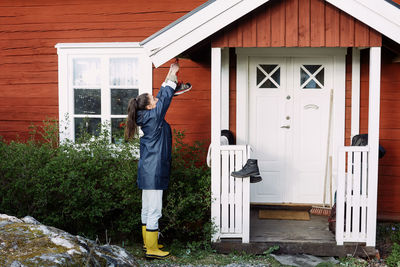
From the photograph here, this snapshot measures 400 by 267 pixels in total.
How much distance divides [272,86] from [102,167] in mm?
2849

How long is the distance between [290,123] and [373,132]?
1727 millimetres

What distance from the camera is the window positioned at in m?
7.04

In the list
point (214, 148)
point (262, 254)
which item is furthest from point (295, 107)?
point (262, 254)

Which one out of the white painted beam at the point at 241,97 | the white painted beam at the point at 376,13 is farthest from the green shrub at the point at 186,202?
the white painted beam at the point at 376,13

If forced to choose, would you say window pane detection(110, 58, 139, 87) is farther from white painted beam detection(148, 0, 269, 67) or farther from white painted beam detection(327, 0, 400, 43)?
white painted beam detection(327, 0, 400, 43)

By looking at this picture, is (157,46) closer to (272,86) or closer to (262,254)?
(272,86)

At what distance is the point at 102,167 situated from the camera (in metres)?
6.04

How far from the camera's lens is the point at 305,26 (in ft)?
17.1

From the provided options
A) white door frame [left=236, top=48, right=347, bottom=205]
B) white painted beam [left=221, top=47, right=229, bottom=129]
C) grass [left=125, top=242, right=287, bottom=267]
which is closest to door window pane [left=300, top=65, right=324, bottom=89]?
white door frame [left=236, top=48, right=347, bottom=205]

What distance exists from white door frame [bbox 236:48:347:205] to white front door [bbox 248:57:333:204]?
9cm

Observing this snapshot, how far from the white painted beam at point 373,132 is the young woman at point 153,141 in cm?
233

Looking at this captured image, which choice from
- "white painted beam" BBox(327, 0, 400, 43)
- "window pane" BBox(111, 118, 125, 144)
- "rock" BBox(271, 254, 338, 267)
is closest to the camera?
"white painted beam" BBox(327, 0, 400, 43)

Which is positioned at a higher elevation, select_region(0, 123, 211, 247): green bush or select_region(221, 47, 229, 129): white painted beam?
select_region(221, 47, 229, 129): white painted beam

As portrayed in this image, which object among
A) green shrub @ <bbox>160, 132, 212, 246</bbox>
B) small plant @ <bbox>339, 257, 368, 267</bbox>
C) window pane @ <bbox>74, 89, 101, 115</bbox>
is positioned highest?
window pane @ <bbox>74, 89, 101, 115</bbox>
